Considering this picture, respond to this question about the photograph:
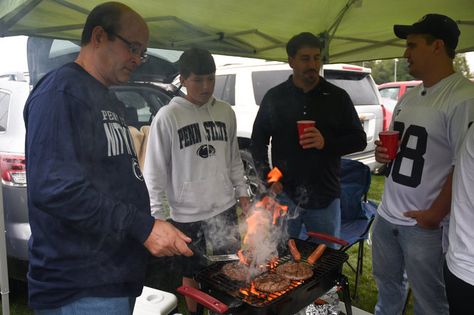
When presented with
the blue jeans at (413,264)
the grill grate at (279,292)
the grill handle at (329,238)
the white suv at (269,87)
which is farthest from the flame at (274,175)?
the white suv at (269,87)

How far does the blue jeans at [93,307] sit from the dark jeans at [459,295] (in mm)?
1544

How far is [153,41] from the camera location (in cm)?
346

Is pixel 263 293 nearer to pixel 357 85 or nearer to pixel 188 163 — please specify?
pixel 188 163

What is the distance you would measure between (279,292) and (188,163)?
1093 millimetres

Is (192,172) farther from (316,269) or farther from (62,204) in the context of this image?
(62,204)

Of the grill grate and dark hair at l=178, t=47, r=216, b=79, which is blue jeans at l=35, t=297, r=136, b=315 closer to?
the grill grate

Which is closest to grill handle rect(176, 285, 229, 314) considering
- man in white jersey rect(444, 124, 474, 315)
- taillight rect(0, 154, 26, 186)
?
man in white jersey rect(444, 124, 474, 315)

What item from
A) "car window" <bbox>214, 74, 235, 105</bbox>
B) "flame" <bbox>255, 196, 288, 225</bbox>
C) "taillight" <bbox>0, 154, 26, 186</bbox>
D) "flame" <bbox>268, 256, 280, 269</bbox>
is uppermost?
"car window" <bbox>214, 74, 235, 105</bbox>

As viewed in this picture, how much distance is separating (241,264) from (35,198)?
4.29ft

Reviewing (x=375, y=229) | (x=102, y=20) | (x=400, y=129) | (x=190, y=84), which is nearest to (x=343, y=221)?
(x=375, y=229)

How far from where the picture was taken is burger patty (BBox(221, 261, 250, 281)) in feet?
6.88

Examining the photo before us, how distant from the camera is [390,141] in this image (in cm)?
233

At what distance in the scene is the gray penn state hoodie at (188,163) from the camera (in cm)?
257

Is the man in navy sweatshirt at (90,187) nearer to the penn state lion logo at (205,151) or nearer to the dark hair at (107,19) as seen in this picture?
the dark hair at (107,19)
